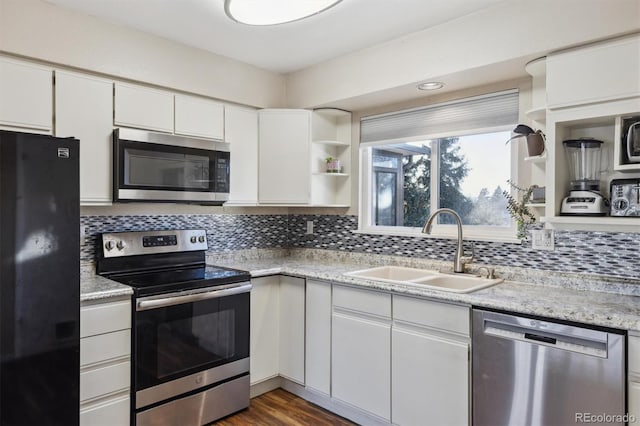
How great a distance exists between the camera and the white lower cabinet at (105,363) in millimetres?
2035

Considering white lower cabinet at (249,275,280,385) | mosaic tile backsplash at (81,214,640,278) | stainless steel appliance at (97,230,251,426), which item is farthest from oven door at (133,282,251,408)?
mosaic tile backsplash at (81,214,640,278)

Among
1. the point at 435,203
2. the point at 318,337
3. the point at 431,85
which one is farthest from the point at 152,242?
the point at 431,85

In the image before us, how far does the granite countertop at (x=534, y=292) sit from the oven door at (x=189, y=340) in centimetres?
21

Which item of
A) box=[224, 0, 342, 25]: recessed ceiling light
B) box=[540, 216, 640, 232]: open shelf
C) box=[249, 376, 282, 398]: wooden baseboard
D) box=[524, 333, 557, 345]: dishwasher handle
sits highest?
box=[224, 0, 342, 25]: recessed ceiling light

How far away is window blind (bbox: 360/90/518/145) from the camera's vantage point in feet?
8.31

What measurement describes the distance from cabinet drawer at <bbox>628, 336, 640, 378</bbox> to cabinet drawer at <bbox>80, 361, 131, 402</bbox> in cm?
227

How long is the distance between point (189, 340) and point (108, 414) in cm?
52

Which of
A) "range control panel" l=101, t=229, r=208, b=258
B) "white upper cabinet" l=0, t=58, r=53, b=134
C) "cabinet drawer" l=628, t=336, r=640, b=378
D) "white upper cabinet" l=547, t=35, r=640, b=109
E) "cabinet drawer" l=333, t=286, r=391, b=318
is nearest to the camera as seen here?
"cabinet drawer" l=628, t=336, r=640, b=378

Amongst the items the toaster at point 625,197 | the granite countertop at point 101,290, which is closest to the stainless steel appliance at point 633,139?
the toaster at point 625,197

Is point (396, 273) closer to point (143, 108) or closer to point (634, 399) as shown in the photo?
point (634, 399)

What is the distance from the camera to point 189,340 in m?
2.41

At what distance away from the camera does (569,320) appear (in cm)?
173

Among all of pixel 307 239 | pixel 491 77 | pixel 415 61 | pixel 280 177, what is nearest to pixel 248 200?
pixel 280 177

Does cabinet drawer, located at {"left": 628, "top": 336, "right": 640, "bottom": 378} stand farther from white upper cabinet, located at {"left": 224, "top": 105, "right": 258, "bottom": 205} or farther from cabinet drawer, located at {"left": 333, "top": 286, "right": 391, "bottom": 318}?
white upper cabinet, located at {"left": 224, "top": 105, "right": 258, "bottom": 205}
